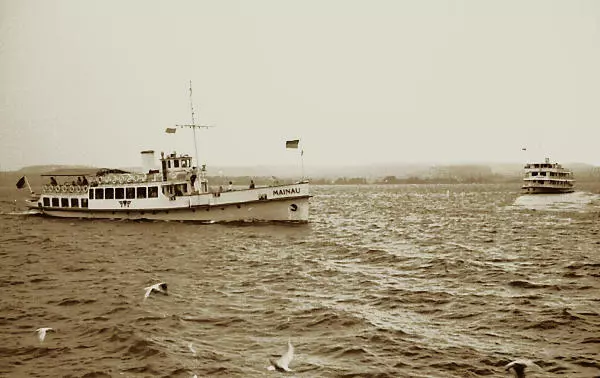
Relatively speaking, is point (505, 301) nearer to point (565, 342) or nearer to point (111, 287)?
point (565, 342)

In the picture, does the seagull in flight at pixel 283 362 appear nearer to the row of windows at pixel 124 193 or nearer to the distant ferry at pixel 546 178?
the row of windows at pixel 124 193

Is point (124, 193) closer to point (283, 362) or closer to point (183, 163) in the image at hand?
point (183, 163)

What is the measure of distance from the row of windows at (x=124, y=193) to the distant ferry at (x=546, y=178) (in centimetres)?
7804

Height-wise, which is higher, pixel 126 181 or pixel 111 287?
pixel 126 181

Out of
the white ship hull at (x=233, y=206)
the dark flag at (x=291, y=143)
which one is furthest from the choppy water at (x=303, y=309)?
the dark flag at (x=291, y=143)

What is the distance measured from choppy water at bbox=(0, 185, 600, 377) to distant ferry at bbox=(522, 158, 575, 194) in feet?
224

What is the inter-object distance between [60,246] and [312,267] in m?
18.3

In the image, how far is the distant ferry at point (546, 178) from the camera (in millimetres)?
93062

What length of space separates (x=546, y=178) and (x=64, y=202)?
275 ft

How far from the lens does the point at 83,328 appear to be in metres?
13.8

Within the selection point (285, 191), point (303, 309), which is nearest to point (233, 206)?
point (285, 191)

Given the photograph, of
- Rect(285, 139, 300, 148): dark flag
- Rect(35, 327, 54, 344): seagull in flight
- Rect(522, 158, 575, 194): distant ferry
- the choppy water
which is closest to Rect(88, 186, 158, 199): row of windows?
the choppy water

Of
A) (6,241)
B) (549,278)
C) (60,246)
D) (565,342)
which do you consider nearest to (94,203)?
(6,241)

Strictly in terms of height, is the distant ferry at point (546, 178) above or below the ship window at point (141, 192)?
below
